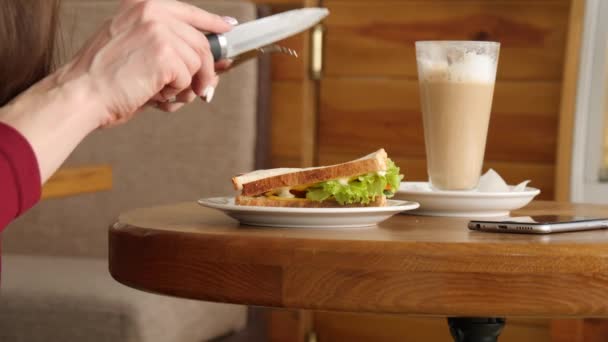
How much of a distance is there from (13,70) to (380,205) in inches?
18.0

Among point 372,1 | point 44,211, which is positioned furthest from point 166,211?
point 372,1

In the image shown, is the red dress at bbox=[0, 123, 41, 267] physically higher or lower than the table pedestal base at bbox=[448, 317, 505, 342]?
higher

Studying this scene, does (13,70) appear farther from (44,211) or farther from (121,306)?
(44,211)

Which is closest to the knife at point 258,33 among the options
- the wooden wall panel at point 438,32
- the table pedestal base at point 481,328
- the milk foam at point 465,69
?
the milk foam at point 465,69

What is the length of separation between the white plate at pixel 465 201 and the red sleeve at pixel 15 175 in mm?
657

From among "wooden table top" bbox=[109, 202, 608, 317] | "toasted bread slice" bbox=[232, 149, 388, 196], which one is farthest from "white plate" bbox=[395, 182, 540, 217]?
"wooden table top" bbox=[109, 202, 608, 317]

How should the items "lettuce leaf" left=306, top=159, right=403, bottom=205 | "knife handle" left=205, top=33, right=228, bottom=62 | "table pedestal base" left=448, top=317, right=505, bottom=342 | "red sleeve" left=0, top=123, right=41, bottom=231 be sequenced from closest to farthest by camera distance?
"red sleeve" left=0, top=123, right=41, bottom=231, "knife handle" left=205, top=33, right=228, bottom=62, "lettuce leaf" left=306, top=159, right=403, bottom=205, "table pedestal base" left=448, top=317, right=505, bottom=342

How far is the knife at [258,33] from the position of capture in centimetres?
103

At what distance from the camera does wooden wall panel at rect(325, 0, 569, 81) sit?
2699 mm

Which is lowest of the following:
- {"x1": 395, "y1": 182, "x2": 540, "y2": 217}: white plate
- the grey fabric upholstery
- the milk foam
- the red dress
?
the grey fabric upholstery

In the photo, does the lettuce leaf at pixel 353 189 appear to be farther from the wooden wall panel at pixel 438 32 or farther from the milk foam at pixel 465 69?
the wooden wall panel at pixel 438 32

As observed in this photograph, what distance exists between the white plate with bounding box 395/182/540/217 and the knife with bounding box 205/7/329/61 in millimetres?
303

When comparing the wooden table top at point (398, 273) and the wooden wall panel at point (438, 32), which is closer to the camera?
the wooden table top at point (398, 273)

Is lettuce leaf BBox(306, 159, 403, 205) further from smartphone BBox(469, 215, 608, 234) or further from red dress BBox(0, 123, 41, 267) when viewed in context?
red dress BBox(0, 123, 41, 267)
